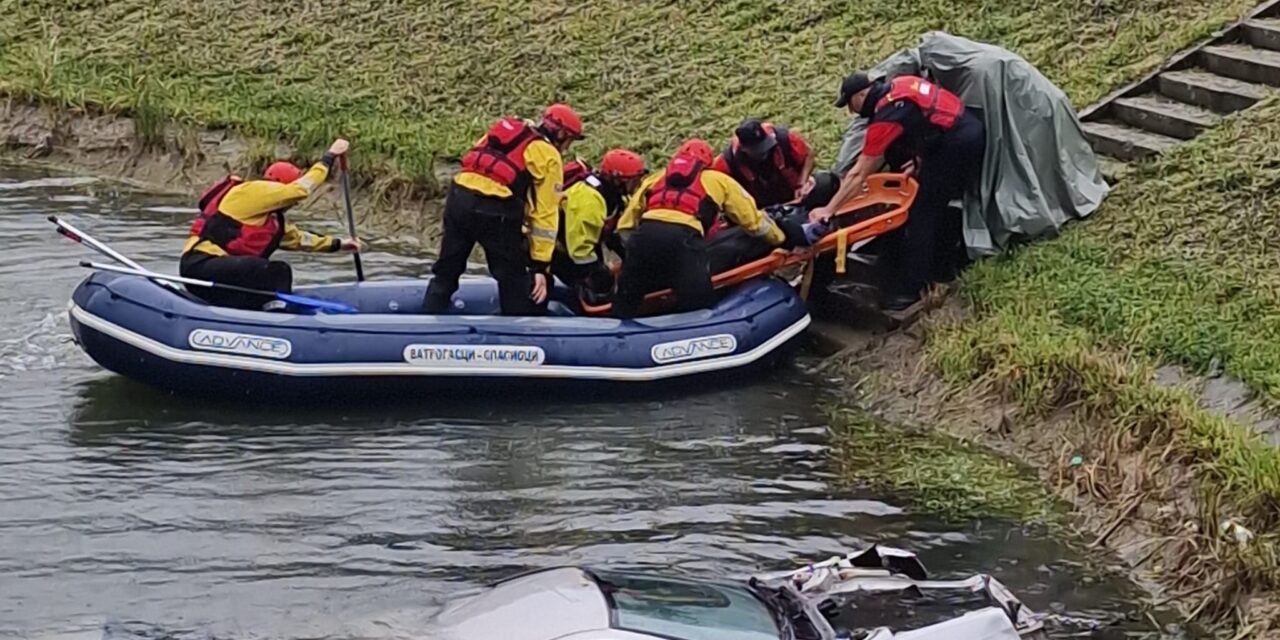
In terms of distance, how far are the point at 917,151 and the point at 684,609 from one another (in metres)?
5.70

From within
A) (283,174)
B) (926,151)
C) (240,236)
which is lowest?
(240,236)

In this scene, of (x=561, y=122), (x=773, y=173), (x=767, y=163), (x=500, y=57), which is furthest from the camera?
(x=500, y=57)

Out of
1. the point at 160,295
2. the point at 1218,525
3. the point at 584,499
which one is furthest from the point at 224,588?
the point at 1218,525

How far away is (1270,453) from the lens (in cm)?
791

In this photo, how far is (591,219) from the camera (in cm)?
1095

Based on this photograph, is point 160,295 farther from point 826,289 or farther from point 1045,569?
point 1045,569

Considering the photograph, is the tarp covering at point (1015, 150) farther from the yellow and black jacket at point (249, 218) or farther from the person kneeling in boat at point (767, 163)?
the yellow and black jacket at point (249, 218)

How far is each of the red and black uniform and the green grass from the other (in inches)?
90.4

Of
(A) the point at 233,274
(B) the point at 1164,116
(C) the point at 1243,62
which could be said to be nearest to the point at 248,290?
(A) the point at 233,274

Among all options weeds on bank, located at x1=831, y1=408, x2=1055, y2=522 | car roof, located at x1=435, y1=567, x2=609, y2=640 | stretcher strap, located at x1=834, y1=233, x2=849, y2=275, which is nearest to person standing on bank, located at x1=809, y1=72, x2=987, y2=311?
stretcher strap, located at x1=834, y1=233, x2=849, y2=275

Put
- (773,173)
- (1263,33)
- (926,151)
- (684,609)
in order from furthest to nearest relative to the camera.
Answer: (1263,33) < (773,173) < (926,151) < (684,609)

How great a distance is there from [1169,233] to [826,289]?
7.27 feet

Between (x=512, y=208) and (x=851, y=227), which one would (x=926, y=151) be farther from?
(x=512, y=208)

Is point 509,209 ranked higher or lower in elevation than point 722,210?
higher
